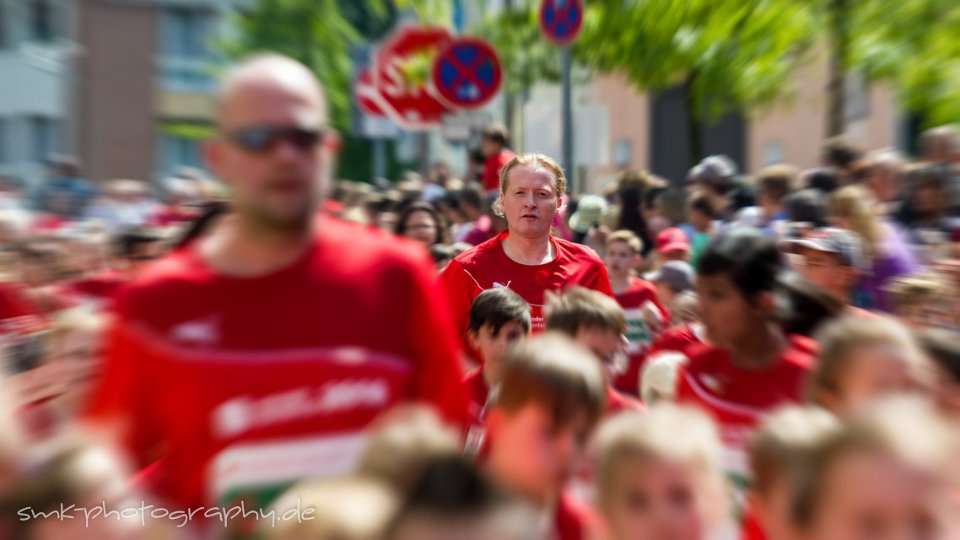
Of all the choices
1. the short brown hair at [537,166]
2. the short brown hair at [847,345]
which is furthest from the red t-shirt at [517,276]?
the short brown hair at [847,345]

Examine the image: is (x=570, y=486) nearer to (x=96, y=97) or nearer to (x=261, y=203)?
(x=261, y=203)

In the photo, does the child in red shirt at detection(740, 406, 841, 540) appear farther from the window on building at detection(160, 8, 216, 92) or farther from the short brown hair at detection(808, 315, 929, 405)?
the window on building at detection(160, 8, 216, 92)

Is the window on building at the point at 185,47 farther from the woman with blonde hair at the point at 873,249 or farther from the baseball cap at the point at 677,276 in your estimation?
the woman with blonde hair at the point at 873,249

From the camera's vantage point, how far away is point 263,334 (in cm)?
309

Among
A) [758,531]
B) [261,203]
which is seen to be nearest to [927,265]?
[758,531]

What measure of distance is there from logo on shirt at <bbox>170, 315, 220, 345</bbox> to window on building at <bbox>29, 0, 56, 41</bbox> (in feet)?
150

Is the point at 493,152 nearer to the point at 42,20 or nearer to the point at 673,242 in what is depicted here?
the point at 673,242

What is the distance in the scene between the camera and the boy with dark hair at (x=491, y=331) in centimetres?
524

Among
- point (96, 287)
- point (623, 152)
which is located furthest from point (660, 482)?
point (623, 152)

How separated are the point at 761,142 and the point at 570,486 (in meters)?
35.2

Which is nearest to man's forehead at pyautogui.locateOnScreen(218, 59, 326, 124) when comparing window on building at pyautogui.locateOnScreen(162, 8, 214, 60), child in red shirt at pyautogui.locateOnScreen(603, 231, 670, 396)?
child in red shirt at pyautogui.locateOnScreen(603, 231, 670, 396)

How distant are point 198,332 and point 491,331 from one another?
2430mm

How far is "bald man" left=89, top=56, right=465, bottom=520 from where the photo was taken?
306 cm

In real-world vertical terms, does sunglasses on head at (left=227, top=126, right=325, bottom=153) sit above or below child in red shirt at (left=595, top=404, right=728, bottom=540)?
above
